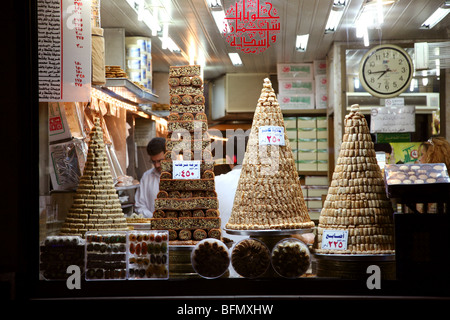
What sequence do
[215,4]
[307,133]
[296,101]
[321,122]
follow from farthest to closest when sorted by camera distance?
1. [321,122]
2. [307,133]
3. [296,101]
4. [215,4]

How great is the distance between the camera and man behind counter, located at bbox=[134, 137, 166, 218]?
252 cm

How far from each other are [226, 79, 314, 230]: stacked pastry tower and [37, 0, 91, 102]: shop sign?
0.92 m

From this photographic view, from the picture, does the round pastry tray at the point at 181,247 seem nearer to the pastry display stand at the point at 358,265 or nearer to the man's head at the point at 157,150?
the man's head at the point at 157,150

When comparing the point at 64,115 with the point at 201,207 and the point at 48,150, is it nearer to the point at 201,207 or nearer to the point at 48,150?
the point at 48,150

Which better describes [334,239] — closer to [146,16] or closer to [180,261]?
[180,261]

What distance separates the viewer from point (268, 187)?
218 centimetres

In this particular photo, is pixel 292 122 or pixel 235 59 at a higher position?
pixel 235 59

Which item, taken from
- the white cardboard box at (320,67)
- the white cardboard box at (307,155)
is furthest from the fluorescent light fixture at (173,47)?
the white cardboard box at (307,155)

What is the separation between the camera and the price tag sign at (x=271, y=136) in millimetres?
2260

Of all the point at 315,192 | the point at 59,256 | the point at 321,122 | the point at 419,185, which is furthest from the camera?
the point at 321,122

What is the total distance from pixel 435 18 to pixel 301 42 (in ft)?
2.20

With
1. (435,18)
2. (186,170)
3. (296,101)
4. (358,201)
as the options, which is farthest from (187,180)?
(435,18)

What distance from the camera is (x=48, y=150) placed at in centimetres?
247
